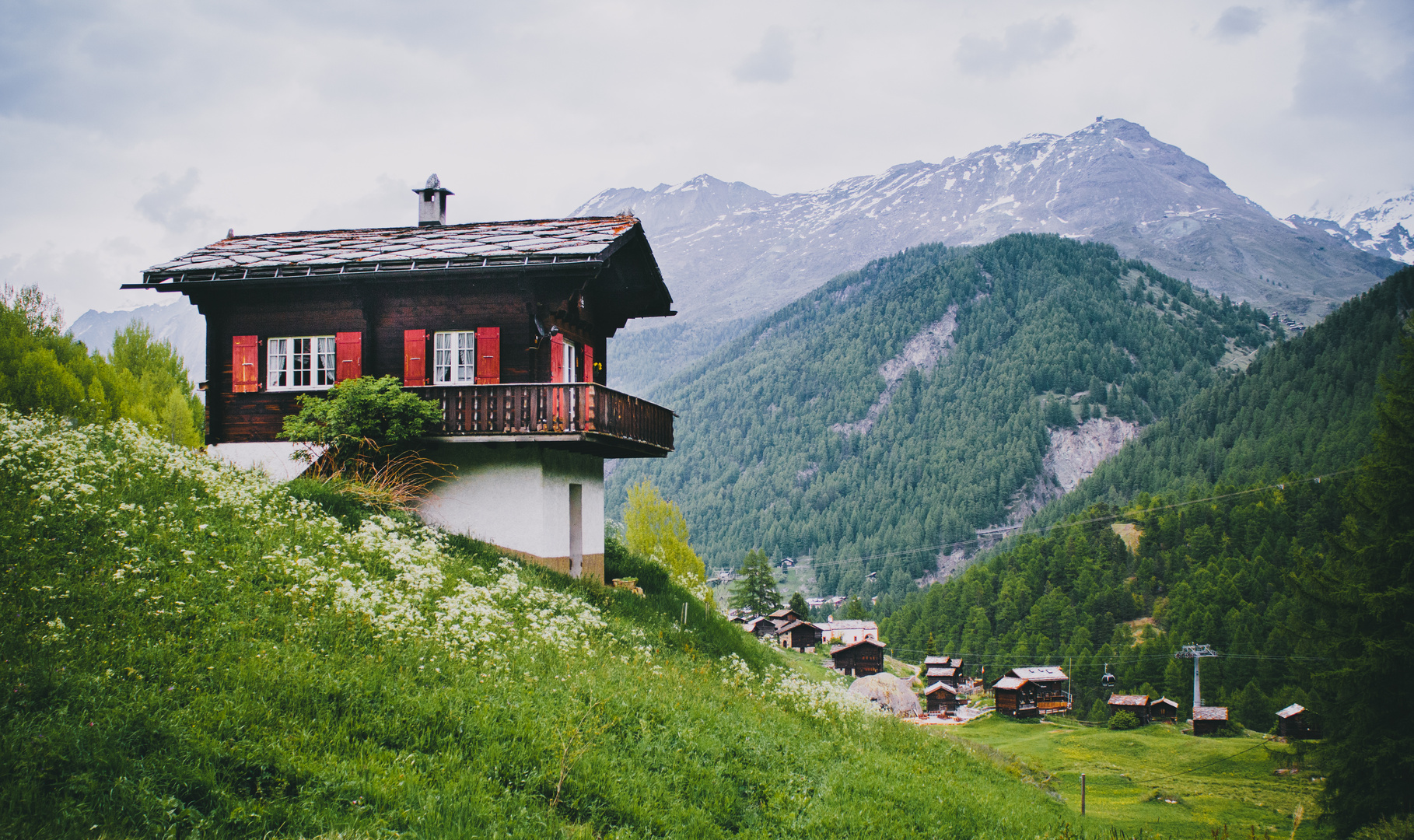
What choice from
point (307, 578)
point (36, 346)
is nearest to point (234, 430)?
point (307, 578)

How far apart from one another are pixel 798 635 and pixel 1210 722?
5006 centimetres

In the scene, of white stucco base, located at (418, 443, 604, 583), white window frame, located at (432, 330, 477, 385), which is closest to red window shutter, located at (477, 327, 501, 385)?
white window frame, located at (432, 330, 477, 385)

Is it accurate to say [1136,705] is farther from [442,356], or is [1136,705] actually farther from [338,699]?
[338,699]

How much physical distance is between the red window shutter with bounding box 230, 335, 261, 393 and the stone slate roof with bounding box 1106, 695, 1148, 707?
304ft

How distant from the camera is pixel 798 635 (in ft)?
379

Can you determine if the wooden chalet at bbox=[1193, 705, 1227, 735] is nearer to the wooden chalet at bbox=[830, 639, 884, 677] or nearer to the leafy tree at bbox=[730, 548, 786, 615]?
the wooden chalet at bbox=[830, 639, 884, 677]

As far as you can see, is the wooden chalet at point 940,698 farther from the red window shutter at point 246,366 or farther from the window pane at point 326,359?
the red window shutter at point 246,366

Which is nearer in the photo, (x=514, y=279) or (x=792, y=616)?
(x=514, y=279)

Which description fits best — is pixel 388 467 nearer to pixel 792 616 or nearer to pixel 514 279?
pixel 514 279

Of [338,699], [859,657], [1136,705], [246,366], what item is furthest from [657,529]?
[1136,705]

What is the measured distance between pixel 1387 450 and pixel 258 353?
3516 centimetres

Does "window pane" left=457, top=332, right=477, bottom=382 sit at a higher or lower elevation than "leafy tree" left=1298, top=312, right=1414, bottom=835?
higher

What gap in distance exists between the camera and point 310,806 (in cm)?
704

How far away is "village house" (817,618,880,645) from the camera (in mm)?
124562
